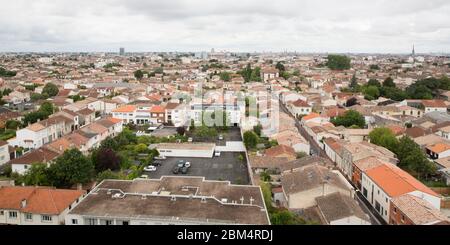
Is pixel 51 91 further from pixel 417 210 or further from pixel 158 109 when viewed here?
pixel 417 210

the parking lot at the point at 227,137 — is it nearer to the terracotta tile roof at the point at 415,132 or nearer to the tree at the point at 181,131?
the tree at the point at 181,131

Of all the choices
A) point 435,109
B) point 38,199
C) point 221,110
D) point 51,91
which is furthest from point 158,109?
point 435,109

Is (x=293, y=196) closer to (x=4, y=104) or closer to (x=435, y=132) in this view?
(x=435, y=132)

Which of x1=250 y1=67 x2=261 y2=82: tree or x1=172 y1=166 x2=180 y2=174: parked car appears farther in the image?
x1=250 y1=67 x2=261 y2=82: tree

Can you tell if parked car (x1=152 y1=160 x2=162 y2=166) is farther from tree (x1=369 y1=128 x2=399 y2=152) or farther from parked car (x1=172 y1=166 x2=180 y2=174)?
tree (x1=369 y1=128 x2=399 y2=152)

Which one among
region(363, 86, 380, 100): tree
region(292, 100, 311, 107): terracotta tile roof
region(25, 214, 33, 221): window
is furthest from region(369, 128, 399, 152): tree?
region(363, 86, 380, 100): tree

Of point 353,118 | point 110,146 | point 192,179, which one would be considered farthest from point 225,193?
point 353,118
